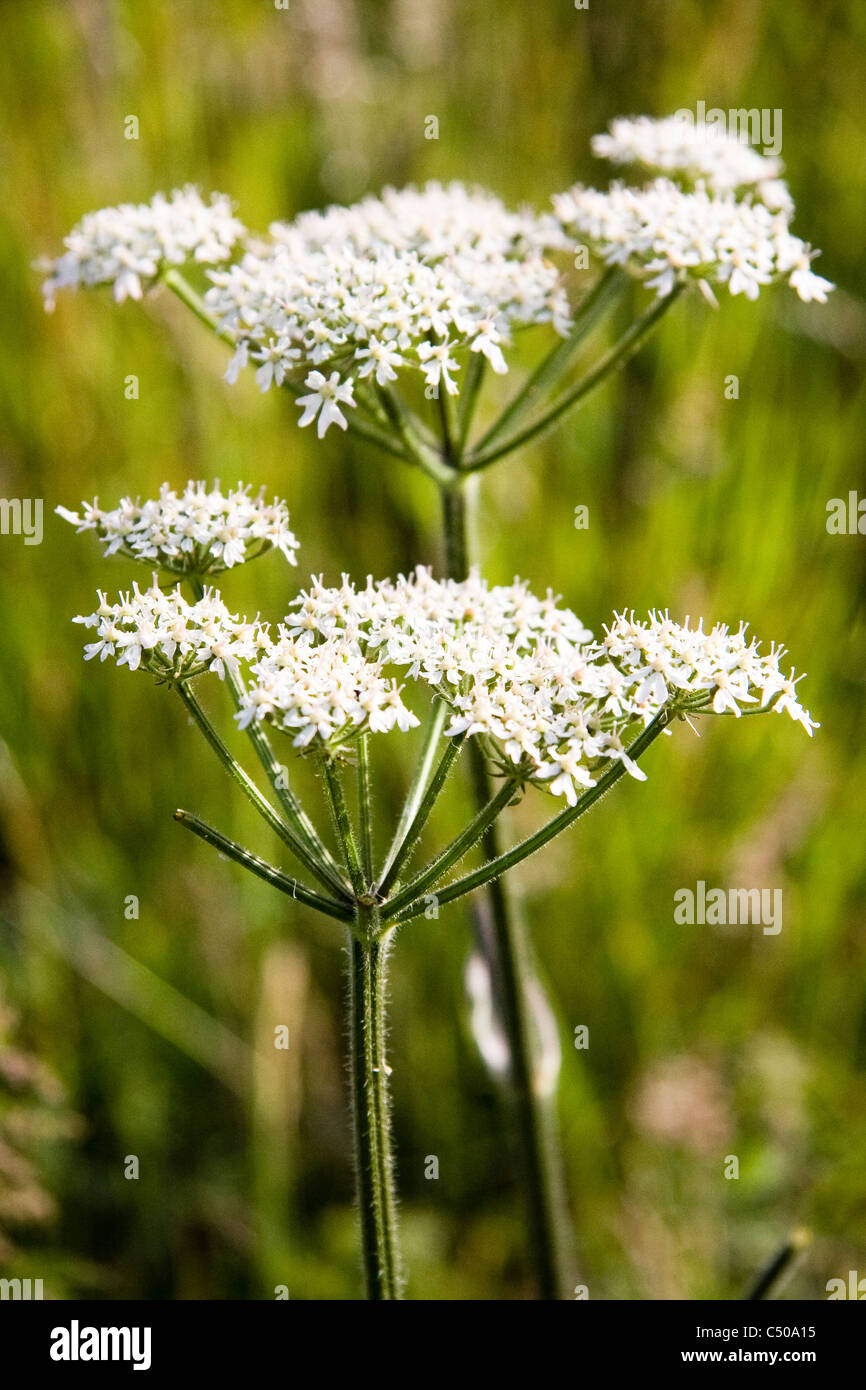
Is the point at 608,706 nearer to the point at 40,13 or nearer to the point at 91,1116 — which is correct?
the point at 91,1116

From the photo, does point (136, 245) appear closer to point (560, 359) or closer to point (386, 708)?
point (560, 359)

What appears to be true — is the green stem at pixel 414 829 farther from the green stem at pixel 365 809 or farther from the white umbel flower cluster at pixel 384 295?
the white umbel flower cluster at pixel 384 295

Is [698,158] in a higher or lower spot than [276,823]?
higher

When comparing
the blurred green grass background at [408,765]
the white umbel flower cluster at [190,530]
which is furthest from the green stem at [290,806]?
the blurred green grass background at [408,765]

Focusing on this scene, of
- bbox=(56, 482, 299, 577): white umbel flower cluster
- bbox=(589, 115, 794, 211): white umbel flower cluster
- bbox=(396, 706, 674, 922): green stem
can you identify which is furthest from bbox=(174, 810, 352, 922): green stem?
bbox=(589, 115, 794, 211): white umbel flower cluster

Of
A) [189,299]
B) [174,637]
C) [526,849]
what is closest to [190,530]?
[174,637]

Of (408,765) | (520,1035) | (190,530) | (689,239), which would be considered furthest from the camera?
(408,765)

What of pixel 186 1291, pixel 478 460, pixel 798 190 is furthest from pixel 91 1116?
pixel 798 190
